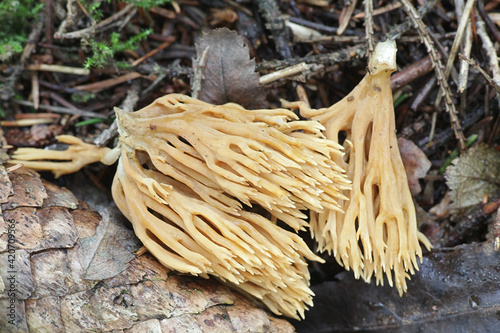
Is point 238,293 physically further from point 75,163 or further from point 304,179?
point 75,163

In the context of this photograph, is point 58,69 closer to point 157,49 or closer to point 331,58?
point 157,49

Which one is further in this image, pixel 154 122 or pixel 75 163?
pixel 75 163

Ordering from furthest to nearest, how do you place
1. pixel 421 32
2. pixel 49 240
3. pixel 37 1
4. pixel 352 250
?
pixel 37 1, pixel 421 32, pixel 352 250, pixel 49 240

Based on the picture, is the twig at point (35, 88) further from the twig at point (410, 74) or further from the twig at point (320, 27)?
the twig at point (410, 74)

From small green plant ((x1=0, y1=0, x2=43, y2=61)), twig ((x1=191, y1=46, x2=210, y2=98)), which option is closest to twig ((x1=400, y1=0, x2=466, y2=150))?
twig ((x1=191, y1=46, x2=210, y2=98))

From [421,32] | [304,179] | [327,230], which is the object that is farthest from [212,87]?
[421,32]
